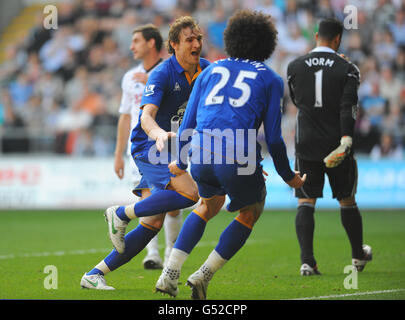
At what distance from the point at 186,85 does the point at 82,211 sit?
32.9ft

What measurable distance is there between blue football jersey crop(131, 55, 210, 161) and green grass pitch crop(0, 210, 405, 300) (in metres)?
1.30

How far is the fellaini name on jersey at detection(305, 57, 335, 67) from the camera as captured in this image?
7.58m

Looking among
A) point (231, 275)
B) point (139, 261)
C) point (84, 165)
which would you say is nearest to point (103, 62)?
point (84, 165)

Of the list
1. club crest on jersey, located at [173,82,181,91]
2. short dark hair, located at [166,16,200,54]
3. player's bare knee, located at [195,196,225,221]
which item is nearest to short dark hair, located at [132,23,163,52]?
short dark hair, located at [166,16,200,54]

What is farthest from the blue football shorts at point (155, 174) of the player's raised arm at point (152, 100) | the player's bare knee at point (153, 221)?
the player's raised arm at point (152, 100)

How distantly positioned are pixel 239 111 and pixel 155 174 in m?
1.23

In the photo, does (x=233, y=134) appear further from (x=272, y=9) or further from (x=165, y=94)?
(x=272, y=9)

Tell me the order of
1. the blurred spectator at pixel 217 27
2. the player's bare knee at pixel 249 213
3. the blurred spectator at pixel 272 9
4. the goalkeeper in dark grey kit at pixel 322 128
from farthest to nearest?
the blurred spectator at pixel 217 27 → the blurred spectator at pixel 272 9 → the goalkeeper in dark grey kit at pixel 322 128 → the player's bare knee at pixel 249 213

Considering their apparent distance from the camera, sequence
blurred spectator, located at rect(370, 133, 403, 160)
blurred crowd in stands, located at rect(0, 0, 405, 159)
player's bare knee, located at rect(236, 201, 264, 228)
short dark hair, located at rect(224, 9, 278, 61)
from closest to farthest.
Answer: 1. short dark hair, located at rect(224, 9, 278, 61)
2. player's bare knee, located at rect(236, 201, 264, 228)
3. blurred spectator, located at rect(370, 133, 403, 160)
4. blurred crowd in stands, located at rect(0, 0, 405, 159)

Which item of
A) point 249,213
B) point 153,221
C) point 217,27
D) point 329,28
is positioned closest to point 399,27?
point 217,27

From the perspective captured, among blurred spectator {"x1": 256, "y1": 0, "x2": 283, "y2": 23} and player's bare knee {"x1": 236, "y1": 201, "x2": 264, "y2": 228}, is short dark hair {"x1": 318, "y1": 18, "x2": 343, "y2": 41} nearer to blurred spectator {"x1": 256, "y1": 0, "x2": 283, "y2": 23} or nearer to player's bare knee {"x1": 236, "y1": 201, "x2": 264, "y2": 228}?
player's bare knee {"x1": 236, "y1": 201, "x2": 264, "y2": 228}

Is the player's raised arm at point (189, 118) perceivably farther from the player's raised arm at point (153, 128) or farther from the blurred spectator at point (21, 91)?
the blurred spectator at point (21, 91)

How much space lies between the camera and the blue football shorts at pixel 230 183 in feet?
18.5

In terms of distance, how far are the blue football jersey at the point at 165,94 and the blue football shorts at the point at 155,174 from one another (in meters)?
0.07
